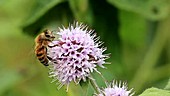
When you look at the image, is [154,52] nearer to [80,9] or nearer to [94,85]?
[80,9]

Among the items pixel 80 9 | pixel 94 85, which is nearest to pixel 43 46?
pixel 94 85

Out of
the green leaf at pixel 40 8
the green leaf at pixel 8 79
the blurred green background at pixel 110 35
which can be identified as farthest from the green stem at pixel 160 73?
the green leaf at pixel 8 79

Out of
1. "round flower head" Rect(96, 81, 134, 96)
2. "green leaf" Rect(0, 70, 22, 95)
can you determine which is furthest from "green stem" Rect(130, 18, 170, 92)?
"round flower head" Rect(96, 81, 134, 96)

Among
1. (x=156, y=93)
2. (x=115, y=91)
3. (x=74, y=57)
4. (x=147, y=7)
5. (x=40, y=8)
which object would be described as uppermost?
(x=40, y=8)

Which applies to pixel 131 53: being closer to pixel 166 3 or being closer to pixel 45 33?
pixel 166 3

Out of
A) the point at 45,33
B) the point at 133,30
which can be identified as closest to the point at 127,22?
the point at 133,30

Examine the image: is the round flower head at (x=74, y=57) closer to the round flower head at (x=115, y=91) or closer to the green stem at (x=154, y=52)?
the round flower head at (x=115, y=91)
